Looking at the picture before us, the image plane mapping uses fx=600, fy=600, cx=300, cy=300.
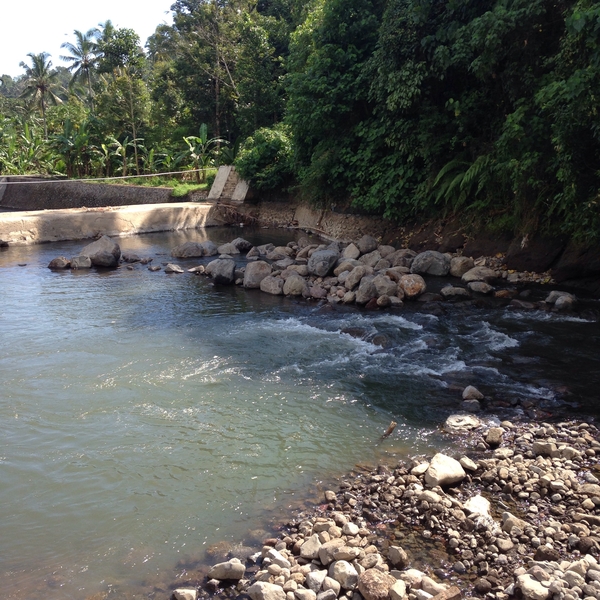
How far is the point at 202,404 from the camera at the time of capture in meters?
8.00

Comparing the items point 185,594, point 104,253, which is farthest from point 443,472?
point 104,253

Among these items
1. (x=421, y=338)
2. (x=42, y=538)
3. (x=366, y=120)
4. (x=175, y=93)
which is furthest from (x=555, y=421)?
(x=175, y=93)

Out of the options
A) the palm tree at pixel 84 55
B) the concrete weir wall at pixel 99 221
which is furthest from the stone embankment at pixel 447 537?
the palm tree at pixel 84 55

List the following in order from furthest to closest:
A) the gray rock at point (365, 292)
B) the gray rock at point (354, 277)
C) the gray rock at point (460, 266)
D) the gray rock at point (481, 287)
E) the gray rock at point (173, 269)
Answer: the gray rock at point (173, 269) < the gray rock at point (460, 266) < the gray rock at point (354, 277) < the gray rock at point (481, 287) < the gray rock at point (365, 292)

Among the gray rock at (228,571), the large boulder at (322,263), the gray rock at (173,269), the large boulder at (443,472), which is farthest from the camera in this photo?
the gray rock at (173,269)

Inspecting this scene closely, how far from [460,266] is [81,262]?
10.5 metres

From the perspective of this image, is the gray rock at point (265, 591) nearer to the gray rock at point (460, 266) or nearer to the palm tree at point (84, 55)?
the gray rock at point (460, 266)

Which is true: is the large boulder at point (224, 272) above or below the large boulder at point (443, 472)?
above

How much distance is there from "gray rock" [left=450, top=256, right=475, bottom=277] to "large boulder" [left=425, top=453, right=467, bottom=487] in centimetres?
892

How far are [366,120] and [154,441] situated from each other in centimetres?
1428

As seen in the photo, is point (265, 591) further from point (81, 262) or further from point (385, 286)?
point (81, 262)

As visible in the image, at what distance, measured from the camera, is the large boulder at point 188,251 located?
18.3 m

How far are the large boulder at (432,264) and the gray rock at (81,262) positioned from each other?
9114 millimetres

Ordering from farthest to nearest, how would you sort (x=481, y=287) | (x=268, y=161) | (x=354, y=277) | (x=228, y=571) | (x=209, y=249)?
(x=268, y=161) → (x=209, y=249) → (x=354, y=277) → (x=481, y=287) → (x=228, y=571)
